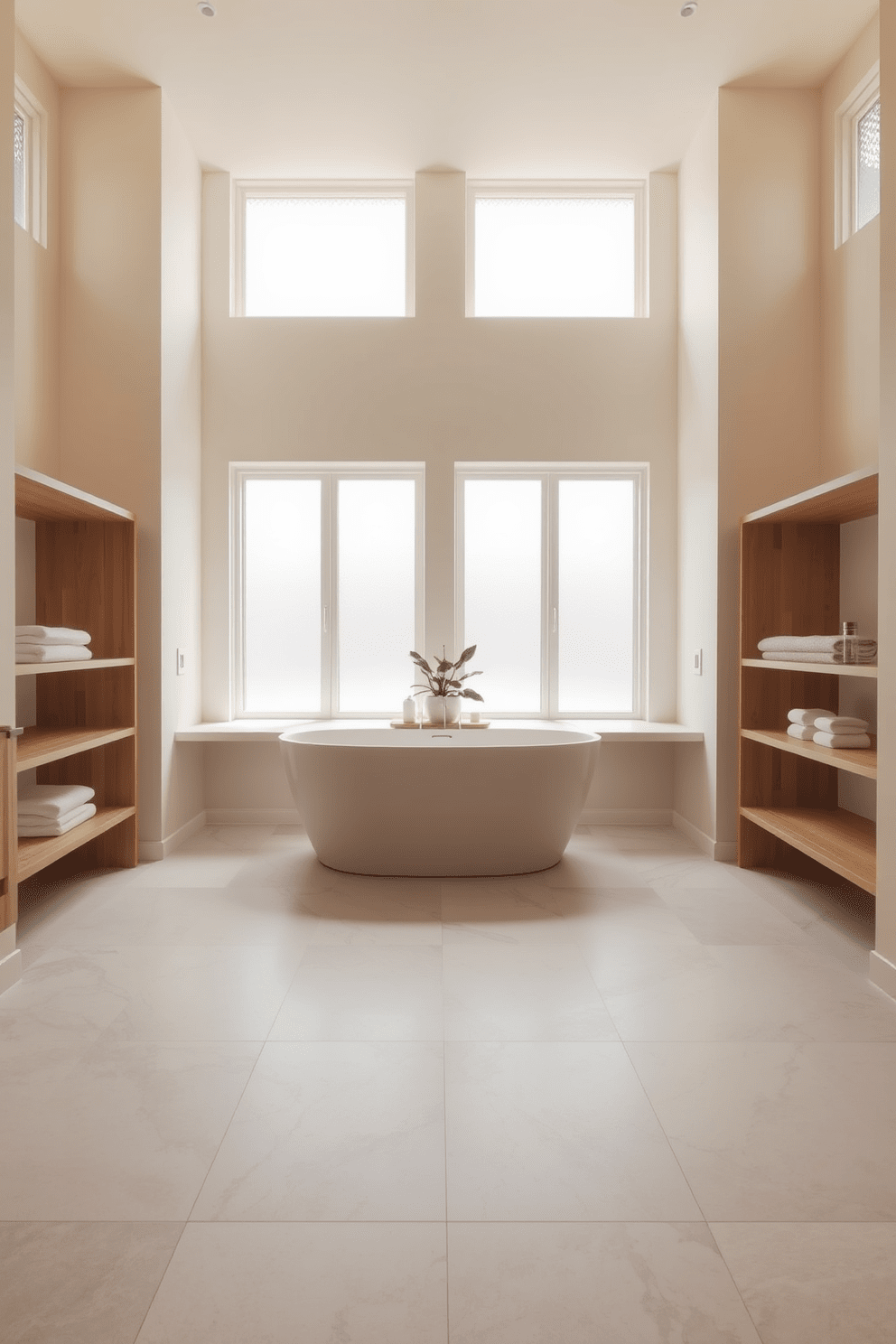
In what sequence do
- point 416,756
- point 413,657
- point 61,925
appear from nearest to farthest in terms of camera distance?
point 61,925, point 416,756, point 413,657

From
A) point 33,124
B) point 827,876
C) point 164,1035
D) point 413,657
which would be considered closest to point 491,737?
point 413,657

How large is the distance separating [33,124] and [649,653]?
363cm

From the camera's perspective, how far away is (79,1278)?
1.22m

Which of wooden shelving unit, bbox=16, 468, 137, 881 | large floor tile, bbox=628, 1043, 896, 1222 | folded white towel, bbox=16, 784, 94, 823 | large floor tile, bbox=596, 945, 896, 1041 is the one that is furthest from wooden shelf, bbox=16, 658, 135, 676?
large floor tile, bbox=628, 1043, 896, 1222

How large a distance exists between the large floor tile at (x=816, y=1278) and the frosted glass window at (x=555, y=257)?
4.15 m

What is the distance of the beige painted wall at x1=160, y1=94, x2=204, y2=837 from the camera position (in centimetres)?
374

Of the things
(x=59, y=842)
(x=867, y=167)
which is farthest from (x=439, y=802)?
(x=867, y=167)

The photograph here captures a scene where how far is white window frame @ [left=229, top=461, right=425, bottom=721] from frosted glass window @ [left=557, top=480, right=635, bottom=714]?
756mm

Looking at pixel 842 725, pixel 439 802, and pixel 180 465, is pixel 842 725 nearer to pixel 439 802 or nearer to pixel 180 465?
pixel 439 802

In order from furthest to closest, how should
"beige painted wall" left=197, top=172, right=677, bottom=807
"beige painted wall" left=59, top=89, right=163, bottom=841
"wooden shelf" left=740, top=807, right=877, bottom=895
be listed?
"beige painted wall" left=197, top=172, right=677, bottom=807 → "beige painted wall" left=59, top=89, right=163, bottom=841 → "wooden shelf" left=740, top=807, right=877, bottom=895

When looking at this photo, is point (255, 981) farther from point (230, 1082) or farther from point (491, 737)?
point (491, 737)

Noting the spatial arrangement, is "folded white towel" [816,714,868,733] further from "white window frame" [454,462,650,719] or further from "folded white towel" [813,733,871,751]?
"white window frame" [454,462,650,719]

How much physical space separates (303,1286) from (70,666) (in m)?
2.23

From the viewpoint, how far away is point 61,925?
284 cm
